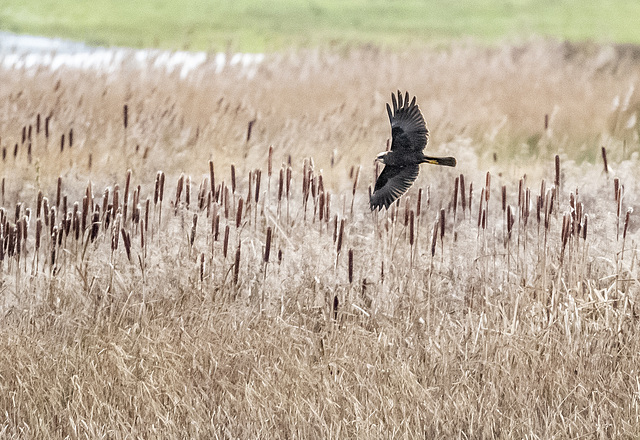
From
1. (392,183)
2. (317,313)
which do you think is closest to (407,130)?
(392,183)

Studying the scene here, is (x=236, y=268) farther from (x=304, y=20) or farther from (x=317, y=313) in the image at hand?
(x=304, y=20)

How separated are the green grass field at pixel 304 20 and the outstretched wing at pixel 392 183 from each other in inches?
390

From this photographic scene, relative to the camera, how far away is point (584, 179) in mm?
4871

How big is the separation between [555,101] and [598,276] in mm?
4025

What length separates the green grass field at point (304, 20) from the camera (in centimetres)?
1425

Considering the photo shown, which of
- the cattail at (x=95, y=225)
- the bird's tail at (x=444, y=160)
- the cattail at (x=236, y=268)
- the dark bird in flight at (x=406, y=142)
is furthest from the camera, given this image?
the cattail at (x=95, y=225)

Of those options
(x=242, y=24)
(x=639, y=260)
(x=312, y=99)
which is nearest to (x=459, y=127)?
(x=312, y=99)

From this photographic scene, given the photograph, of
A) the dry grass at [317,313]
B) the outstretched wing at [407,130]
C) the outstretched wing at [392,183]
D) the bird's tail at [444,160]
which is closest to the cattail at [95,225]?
the dry grass at [317,313]

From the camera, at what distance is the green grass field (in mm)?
14250

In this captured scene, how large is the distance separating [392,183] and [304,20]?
45.2ft

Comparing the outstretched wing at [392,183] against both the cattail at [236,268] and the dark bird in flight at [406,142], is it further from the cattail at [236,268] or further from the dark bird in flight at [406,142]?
the cattail at [236,268]

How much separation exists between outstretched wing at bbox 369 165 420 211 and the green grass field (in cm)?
992

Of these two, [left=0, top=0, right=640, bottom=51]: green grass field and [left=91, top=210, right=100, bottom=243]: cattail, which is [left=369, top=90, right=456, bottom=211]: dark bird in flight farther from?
[left=0, top=0, right=640, bottom=51]: green grass field

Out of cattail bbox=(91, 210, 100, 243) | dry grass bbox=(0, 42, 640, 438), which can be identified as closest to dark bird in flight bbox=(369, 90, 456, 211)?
dry grass bbox=(0, 42, 640, 438)
